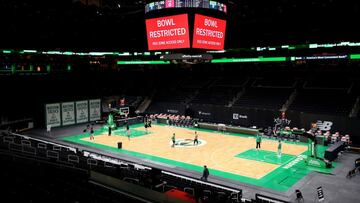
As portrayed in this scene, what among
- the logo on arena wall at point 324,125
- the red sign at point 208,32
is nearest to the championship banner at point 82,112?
the red sign at point 208,32

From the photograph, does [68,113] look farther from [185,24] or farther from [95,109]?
[185,24]

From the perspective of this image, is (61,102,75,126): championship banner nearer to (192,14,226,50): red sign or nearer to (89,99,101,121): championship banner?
(89,99,101,121): championship banner

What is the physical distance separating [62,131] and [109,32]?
1310 centimetres

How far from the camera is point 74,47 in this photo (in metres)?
33.9

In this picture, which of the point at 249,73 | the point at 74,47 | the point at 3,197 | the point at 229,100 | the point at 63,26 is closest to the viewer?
the point at 3,197

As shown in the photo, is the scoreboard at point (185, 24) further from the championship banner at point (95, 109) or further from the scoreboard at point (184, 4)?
the championship banner at point (95, 109)

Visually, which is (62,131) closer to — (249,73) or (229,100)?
(229,100)

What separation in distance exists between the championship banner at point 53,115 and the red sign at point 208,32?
22356mm

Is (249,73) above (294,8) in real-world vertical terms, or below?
below

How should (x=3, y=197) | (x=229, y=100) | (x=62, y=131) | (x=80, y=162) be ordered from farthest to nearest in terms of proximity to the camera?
(x=229, y=100)
(x=62, y=131)
(x=80, y=162)
(x=3, y=197)

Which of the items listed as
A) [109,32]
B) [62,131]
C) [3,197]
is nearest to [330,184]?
[3,197]

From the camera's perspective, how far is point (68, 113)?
3800 cm

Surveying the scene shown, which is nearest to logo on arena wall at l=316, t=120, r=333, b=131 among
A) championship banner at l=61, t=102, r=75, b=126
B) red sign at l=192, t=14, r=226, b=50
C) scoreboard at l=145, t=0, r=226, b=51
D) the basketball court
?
the basketball court

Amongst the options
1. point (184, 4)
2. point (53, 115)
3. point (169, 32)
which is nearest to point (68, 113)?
point (53, 115)
